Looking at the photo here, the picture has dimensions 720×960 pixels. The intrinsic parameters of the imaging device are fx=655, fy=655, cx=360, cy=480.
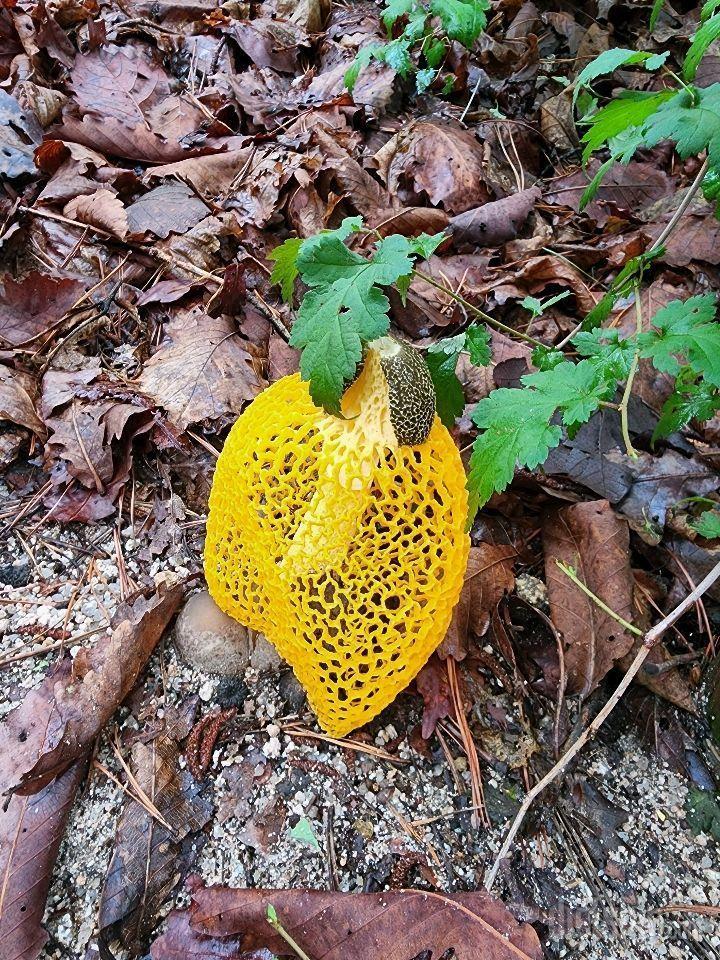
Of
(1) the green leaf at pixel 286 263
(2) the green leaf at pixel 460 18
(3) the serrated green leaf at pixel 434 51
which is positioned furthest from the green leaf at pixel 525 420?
(3) the serrated green leaf at pixel 434 51

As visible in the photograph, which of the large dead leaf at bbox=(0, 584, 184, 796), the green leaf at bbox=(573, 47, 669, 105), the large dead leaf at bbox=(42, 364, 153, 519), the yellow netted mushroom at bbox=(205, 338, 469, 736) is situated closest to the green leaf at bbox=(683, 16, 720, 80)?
the green leaf at bbox=(573, 47, 669, 105)

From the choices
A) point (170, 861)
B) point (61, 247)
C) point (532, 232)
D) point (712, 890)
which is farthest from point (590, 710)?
point (61, 247)

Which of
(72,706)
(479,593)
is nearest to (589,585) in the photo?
(479,593)

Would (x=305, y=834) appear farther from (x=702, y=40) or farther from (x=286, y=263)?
(x=702, y=40)

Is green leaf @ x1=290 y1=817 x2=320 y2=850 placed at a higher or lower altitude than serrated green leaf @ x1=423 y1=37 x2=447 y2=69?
lower

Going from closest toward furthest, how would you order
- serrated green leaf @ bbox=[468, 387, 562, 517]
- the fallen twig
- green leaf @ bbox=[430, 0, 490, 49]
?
serrated green leaf @ bbox=[468, 387, 562, 517], the fallen twig, green leaf @ bbox=[430, 0, 490, 49]

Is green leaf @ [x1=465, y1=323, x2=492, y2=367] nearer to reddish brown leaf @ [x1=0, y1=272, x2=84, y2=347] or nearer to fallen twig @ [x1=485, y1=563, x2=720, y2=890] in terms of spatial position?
fallen twig @ [x1=485, y1=563, x2=720, y2=890]

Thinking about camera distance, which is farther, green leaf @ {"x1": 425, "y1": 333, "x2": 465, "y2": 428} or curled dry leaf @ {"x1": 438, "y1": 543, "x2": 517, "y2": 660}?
curled dry leaf @ {"x1": 438, "y1": 543, "x2": 517, "y2": 660}
